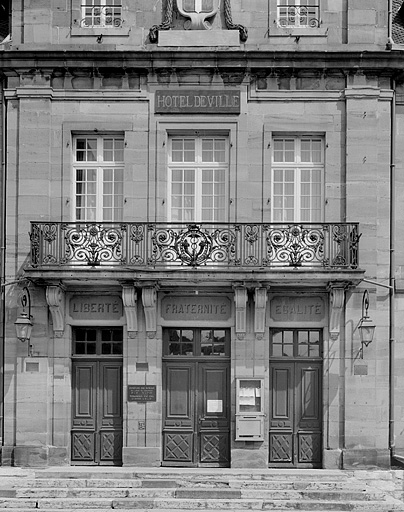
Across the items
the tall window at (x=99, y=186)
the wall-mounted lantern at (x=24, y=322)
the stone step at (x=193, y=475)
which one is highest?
the tall window at (x=99, y=186)

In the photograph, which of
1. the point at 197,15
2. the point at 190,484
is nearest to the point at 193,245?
the point at 190,484

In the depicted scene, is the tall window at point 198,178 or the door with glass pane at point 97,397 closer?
the door with glass pane at point 97,397

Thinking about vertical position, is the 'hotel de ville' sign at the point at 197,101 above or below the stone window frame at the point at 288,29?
below

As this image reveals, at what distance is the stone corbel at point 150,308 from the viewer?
690 inches

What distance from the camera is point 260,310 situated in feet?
58.0

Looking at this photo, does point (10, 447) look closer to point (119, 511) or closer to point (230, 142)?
point (119, 511)

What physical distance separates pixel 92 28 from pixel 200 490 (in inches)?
355

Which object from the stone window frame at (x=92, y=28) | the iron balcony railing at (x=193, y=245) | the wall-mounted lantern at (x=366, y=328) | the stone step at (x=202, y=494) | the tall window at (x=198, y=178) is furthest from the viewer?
the tall window at (x=198, y=178)

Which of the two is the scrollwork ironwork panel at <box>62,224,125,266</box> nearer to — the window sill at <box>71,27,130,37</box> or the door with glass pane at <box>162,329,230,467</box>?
the door with glass pane at <box>162,329,230,467</box>

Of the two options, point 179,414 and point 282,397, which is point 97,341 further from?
point 282,397

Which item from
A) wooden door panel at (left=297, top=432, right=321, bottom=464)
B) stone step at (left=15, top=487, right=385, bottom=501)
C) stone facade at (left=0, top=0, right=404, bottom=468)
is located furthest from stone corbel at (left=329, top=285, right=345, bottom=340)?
stone step at (left=15, top=487, right=385, bottom=501)

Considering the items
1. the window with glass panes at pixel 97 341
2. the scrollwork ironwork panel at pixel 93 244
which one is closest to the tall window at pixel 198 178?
the scrollwork ironwork panel at pixel 93 244

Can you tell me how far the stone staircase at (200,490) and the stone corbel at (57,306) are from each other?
2644 mm

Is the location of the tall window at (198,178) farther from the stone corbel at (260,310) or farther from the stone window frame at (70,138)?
the stone corbel at (260,310)
